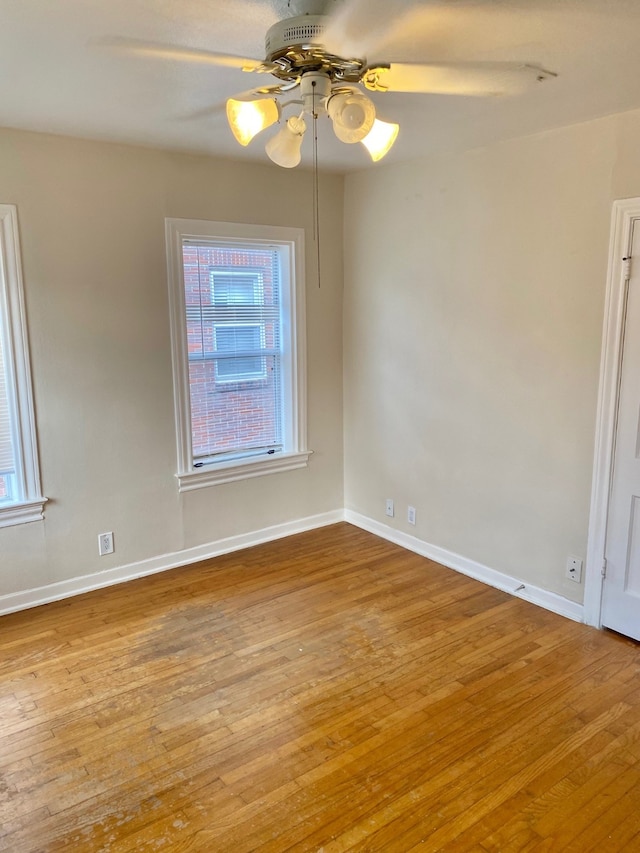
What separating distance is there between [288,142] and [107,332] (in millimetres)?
1726

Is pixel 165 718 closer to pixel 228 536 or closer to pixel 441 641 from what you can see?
pixel 441 641

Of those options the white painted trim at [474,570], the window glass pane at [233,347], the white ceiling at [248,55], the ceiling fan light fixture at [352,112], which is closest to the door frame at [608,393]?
the white painted trim at [474,570]

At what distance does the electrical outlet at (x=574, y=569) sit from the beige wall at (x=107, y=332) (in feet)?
6.89

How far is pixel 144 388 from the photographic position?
11.7 feet

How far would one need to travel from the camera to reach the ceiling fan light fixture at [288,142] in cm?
209

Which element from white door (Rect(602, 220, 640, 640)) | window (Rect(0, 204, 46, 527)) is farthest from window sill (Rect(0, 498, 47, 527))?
white door (Rect(602, 220, 640, 640))

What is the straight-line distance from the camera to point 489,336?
133 inches

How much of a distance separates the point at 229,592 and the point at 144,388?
130 centimetres

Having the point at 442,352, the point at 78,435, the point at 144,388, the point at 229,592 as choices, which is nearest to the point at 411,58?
the point at 442,352

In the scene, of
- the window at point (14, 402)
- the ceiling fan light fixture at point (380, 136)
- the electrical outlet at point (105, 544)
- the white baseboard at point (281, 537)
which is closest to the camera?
the ceiling fan light fixture at point (380, 136)

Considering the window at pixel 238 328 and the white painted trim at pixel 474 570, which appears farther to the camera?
the window at pixel 238 328

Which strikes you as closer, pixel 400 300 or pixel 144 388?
pixel 144 388

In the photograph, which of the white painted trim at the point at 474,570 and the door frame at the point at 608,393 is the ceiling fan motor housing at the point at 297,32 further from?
the white painted trim at the point at 474,570

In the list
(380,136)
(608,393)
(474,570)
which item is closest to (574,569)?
(474,570)
